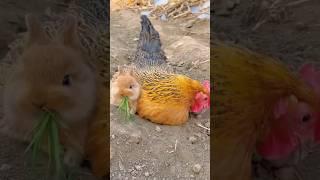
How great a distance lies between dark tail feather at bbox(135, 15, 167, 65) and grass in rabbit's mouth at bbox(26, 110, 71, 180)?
1.05 ft

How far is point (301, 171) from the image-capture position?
1123mm

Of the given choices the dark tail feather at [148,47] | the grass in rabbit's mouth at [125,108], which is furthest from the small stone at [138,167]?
the dark tail feather at [148,47]

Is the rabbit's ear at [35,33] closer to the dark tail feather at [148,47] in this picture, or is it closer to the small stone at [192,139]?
the dark tail feather at [148,47]

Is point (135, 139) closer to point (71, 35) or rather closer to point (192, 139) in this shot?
point (192, 139)

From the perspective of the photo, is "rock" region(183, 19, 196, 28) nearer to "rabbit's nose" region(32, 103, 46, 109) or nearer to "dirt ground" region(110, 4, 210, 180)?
"dirt ground" region(110, 4, 210, 180)

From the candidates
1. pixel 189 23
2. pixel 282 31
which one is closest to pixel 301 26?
pixel 282 31

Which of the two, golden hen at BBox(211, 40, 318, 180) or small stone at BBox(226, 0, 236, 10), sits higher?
small stone at BBox(226, 0, 236, 10)

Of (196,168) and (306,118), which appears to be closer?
(306,118)

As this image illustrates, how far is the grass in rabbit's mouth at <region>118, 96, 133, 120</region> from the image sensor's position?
1206mm

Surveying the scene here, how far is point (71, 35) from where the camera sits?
1044mm

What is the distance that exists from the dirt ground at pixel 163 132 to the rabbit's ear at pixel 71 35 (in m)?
0.15

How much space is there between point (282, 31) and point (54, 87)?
58 centimetres

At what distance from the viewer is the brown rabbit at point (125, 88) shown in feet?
3.92

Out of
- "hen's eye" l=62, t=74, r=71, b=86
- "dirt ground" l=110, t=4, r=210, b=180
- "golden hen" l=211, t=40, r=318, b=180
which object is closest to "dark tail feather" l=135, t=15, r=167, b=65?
"dirt ground" l=110, t=4, r=210, b=180
